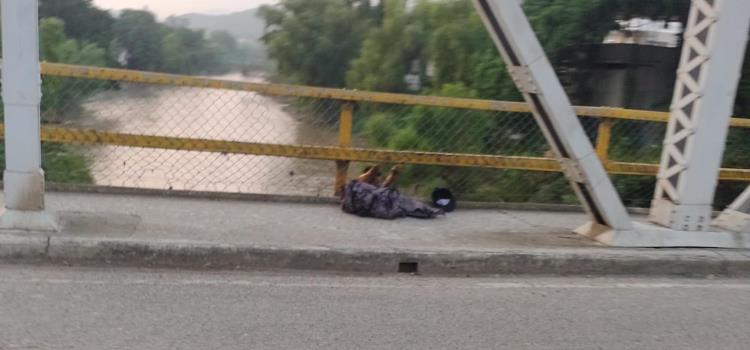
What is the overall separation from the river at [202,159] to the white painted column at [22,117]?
2364 mm

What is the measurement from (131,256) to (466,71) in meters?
19.8

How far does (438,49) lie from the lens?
26.7 m

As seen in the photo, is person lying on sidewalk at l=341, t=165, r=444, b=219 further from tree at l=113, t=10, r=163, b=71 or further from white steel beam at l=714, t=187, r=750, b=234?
tree at l=113, t=10, r=163, b=71

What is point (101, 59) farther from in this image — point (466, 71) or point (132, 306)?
point (132, 306)

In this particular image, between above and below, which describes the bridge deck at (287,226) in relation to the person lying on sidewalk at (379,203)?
below

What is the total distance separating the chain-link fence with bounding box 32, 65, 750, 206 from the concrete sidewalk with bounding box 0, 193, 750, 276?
1.05 m

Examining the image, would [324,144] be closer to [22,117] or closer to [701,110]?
[22,117]

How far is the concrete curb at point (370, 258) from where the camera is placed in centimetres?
477

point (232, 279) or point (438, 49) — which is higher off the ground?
point (438, 49)

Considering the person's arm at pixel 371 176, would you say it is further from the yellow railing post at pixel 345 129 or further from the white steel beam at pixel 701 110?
the white steel beam at pixel 701 110

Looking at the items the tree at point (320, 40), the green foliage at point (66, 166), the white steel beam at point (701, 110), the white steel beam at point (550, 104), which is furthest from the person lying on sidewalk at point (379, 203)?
the tree at point (320, 40)

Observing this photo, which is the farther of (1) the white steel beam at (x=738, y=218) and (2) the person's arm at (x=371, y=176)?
(2) the person's arm at (x=371, y=176)

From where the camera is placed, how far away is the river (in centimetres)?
804

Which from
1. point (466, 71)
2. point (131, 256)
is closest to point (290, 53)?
point (466, 71)
